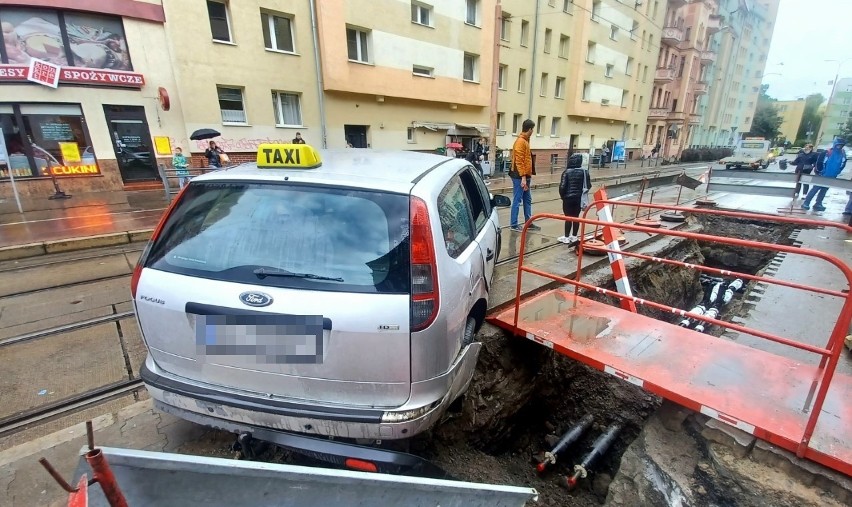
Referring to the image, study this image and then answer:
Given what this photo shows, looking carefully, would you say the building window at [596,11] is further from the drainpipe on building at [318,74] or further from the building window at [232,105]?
the building window at [232,105]

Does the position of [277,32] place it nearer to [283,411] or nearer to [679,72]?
[283,411]

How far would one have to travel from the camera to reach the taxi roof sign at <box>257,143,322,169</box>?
7.10 feet

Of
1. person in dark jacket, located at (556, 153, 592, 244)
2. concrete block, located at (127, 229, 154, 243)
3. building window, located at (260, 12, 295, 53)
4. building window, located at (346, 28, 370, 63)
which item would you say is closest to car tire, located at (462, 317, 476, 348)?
person in dark jacket, located at (556, 153, 592, 244)

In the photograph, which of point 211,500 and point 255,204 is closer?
point 211,500

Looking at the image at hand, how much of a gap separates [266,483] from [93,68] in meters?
15.3

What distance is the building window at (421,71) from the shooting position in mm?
17217

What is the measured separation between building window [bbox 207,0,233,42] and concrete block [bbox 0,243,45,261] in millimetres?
9547

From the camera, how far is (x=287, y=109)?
14750 millimetres

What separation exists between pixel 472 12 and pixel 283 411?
2206cm

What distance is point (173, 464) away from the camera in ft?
4.38

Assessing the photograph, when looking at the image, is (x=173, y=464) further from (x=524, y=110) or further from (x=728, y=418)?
(x=524, y=110)

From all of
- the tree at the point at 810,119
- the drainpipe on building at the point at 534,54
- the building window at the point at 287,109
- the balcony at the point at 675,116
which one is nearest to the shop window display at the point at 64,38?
the building window at the point at 287,109

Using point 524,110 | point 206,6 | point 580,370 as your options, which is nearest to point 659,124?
point 524,110

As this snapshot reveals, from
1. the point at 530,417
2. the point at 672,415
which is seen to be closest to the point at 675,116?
the point at 530,417
